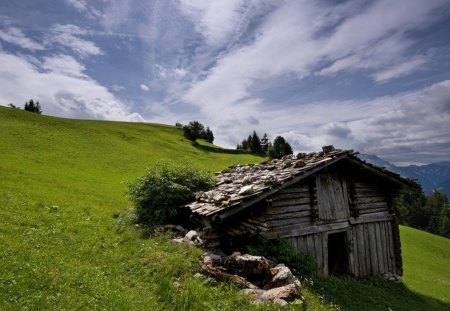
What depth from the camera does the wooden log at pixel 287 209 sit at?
47.0 feet

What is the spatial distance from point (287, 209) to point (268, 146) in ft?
257

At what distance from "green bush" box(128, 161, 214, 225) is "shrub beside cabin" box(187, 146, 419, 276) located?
4.23ft

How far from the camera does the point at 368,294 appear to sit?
14.9 metres

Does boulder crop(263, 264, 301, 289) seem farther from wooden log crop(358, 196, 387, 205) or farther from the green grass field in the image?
wooden log crop(358, 196, 387, 205)

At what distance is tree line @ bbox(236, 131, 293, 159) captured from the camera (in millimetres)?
74125

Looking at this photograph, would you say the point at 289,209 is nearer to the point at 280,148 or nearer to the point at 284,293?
the point at 284,293

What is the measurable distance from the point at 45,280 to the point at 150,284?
2.94 metres

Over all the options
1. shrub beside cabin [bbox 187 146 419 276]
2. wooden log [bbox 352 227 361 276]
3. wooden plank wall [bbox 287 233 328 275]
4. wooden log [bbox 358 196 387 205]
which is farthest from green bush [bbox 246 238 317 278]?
wooden log [bbox 358 196 387 205]

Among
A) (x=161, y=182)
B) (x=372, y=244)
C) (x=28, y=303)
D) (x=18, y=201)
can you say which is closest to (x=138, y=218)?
(x=161, y=182)

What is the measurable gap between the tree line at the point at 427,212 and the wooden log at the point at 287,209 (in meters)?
94.2

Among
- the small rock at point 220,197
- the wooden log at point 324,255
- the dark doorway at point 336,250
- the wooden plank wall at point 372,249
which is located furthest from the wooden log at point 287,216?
the dark doorway at point 336,250

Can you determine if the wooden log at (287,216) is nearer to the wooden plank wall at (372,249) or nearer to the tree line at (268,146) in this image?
the wooden plank wall at (372,249)

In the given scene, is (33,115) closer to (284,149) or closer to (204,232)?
(284,149)

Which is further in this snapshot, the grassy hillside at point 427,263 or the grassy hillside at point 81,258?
the grassy hillside at point 427,263
